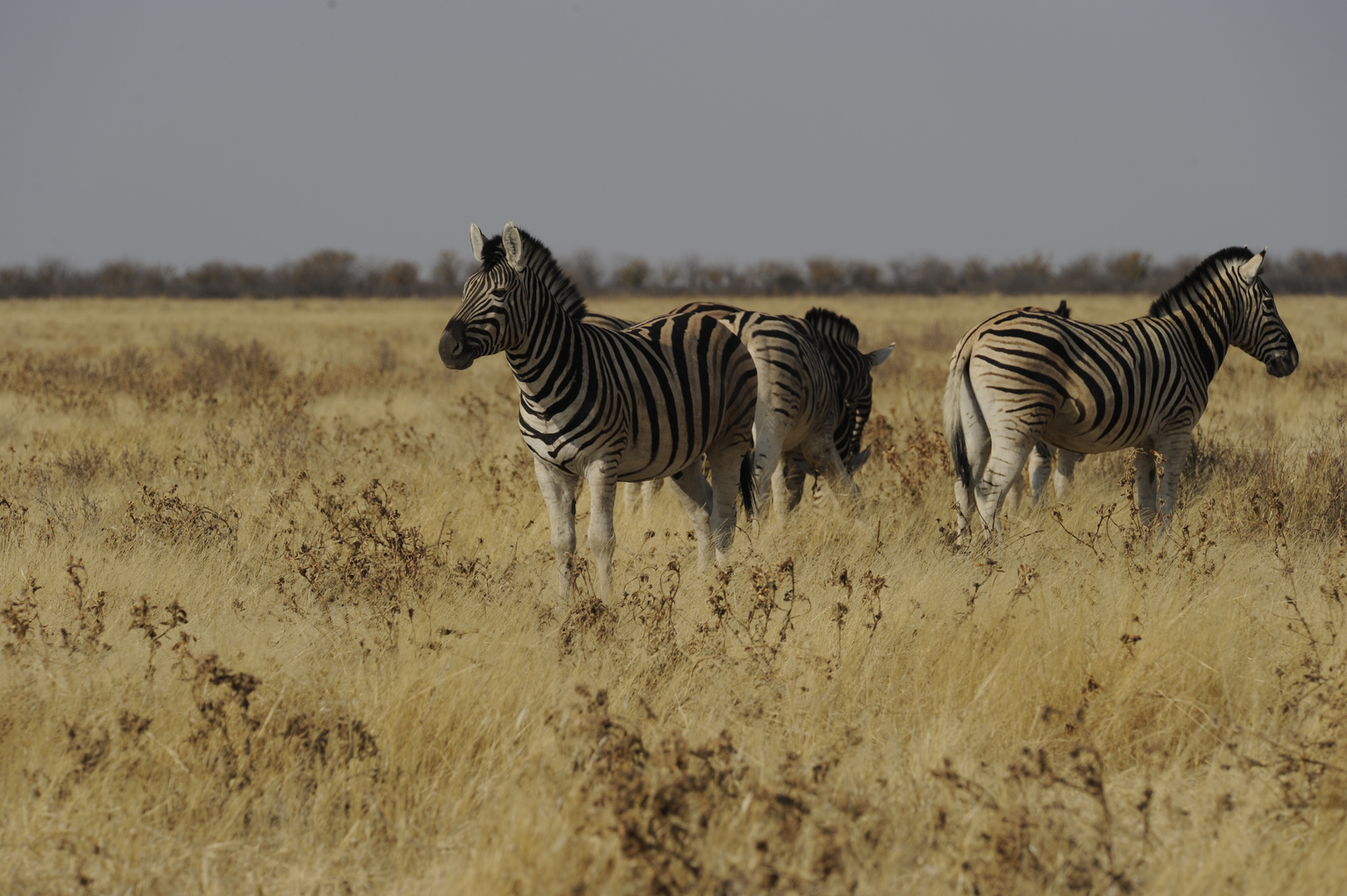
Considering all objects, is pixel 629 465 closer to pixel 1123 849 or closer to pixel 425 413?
pixel 1123 849

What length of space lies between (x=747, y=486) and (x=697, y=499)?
1.76 feet

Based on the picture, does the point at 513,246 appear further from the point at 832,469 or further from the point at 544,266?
the point at 832,469

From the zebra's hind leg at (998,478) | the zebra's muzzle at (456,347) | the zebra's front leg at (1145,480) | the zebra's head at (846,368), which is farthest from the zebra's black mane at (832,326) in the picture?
the zebra's muzzle at (456,347)

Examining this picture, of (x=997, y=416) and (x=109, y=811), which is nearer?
(x=109, y=811)

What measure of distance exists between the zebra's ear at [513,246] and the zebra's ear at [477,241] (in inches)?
3.9

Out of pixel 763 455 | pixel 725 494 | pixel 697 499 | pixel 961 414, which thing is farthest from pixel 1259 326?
pixel 697 499

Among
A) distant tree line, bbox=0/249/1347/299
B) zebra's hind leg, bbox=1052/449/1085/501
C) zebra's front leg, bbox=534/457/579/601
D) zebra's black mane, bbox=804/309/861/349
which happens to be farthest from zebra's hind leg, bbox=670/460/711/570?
distant tree line, bbox=0/249/1347/299

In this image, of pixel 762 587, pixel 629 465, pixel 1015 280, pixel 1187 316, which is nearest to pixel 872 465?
pixel 1187 316

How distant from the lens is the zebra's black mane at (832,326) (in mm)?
8156

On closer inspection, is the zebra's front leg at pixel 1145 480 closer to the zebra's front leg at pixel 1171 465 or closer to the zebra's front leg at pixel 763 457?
the zebra's front leg at pixel 1171 465

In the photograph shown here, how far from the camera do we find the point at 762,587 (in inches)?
178

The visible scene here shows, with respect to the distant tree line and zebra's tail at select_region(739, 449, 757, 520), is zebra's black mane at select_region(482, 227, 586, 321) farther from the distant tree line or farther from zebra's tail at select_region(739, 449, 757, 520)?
the distant tree line

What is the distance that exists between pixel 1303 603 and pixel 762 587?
2672mm

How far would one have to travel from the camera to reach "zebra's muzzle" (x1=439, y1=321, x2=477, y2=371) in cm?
447
